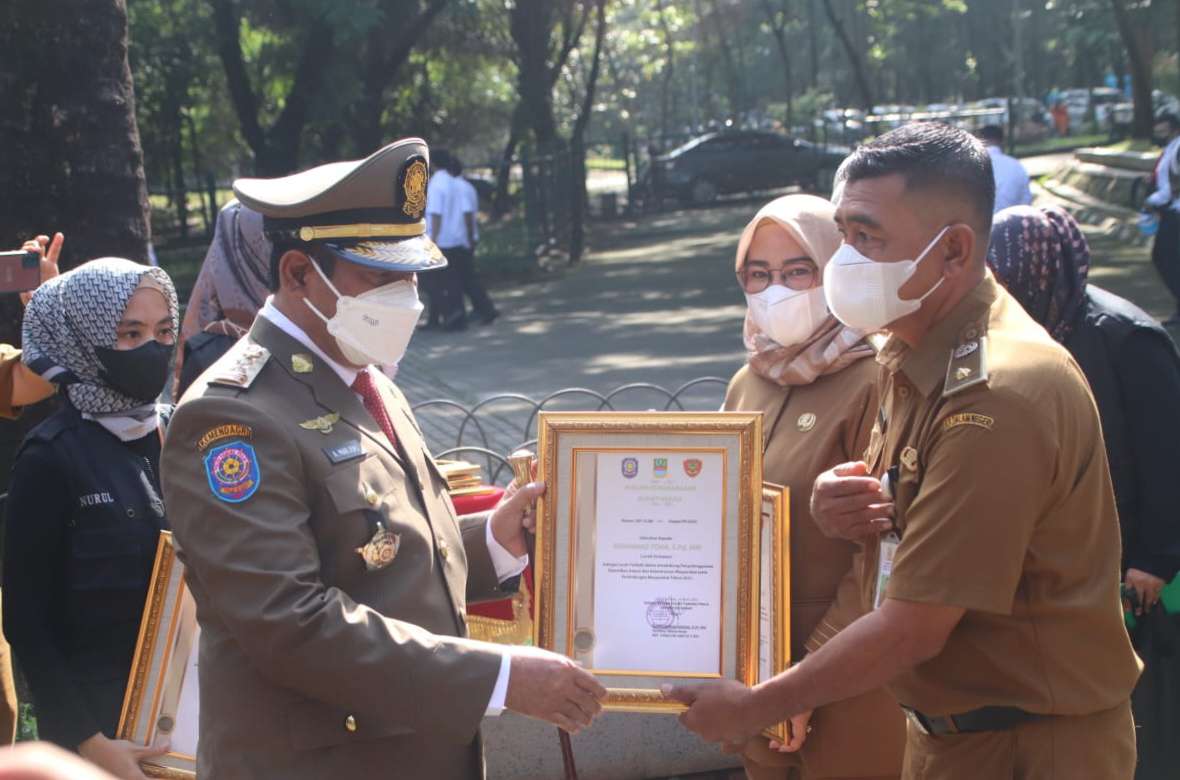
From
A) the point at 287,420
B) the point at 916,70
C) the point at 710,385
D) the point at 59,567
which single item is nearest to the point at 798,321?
the point at 287,420

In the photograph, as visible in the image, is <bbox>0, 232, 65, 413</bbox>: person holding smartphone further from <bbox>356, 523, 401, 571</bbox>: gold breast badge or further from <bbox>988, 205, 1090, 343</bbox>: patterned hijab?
<bbox>988, 205, 1090, 343</bbox>: patterned hijab

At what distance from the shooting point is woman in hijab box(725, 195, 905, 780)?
3.38 m

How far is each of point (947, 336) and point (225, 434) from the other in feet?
4.74

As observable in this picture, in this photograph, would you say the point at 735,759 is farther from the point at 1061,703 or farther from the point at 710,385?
the point at 710,385

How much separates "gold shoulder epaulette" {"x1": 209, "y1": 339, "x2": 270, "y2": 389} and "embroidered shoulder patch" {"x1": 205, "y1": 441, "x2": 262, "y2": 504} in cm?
15

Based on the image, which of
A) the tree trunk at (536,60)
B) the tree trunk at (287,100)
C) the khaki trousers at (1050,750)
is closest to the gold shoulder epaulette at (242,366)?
the khaki trousers at (1050,750)

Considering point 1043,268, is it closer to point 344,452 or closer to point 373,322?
point 373,322

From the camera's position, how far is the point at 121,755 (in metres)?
3.14

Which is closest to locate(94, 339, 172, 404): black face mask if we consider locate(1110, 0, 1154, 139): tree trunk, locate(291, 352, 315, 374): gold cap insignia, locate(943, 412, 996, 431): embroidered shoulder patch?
locate(291, 352, 315, 374): gold cap insignia

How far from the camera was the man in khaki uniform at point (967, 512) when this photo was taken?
244 cm

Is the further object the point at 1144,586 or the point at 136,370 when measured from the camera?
the point at 1144,586

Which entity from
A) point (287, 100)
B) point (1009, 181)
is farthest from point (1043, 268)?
point (287, 100)

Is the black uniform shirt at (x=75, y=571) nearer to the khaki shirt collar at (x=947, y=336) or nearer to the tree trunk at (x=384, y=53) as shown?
the khaki shirt collar at (x=947, y=336)

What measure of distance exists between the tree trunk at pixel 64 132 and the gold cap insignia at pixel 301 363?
3.45 meters
